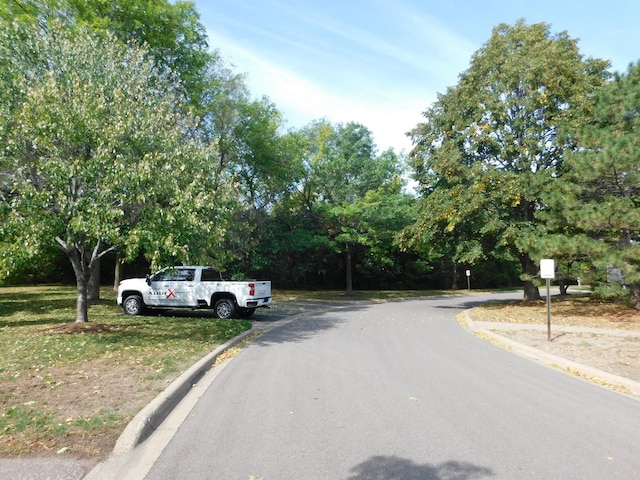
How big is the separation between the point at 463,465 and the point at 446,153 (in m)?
18.4

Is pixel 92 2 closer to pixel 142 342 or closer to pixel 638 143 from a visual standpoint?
pixel 142 342

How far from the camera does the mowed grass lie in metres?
4.75

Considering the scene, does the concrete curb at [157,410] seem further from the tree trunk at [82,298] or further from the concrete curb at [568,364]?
the concrete curb at [568,364]

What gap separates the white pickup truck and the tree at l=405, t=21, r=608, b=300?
30.2 ft

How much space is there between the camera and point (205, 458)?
4.31m

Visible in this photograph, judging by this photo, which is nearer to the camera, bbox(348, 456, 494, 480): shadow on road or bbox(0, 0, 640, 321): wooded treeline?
bbox(348, 456, 494, 480): shadow on road

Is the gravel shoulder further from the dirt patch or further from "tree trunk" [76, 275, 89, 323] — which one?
"tree trunk" [76, 275, 89, 323]

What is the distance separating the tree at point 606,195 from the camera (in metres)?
14.5

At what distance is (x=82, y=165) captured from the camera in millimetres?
10266

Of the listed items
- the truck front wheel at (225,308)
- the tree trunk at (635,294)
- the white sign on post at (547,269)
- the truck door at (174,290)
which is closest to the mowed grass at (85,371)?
the truck front wheel at (225,308)

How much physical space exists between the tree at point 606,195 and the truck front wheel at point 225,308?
35.6ft

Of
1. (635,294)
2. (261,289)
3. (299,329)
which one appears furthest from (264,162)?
(635,294)

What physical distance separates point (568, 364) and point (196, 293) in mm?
11475

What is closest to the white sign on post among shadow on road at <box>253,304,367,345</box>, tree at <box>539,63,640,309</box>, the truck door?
tree at <box>539,63,640,309</box>
